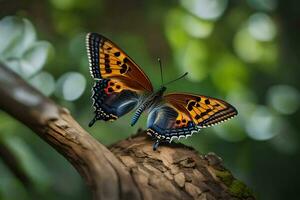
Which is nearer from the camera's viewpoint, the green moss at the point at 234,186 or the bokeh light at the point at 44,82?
the green moss at the point at 234,186

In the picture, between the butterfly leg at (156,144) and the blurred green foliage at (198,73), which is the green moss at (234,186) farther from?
the blurred green foliage at (198,73)

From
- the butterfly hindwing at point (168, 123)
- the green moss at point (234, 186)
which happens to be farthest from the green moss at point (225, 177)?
the butterfly hindwing at point (168, 123)

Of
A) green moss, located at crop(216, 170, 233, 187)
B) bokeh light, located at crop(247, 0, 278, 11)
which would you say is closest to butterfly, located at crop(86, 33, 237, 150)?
green moss, located at crop(216, 170, 233, 187)

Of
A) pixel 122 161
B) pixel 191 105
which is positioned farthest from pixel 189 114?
pixel 122 161

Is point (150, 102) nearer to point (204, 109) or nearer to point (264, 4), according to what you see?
point (204, 109)

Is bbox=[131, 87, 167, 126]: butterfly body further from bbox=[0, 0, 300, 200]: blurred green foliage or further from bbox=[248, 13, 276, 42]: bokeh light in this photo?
bbox=[248, 13, 276, 42]: bokeh light

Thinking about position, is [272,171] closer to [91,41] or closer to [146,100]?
[146,100]
